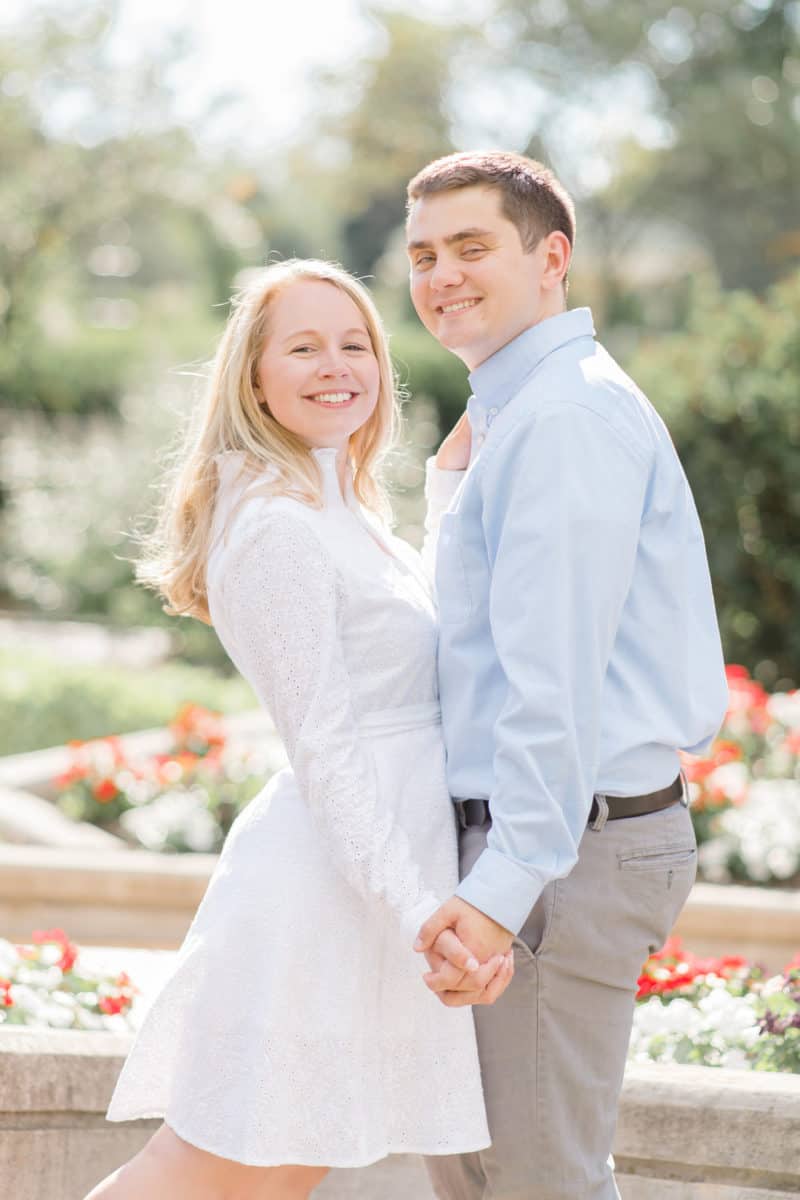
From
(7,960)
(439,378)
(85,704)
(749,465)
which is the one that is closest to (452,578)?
(7,960)

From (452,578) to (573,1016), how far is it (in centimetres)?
73

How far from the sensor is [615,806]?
240 cm

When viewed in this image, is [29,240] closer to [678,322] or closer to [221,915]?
[678,322]

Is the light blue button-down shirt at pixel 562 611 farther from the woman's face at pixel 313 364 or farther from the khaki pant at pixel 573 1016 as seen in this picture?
the woman's face at pixel 313 364

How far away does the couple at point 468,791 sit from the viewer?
7.36ft

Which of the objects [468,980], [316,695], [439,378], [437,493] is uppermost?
[439,378]

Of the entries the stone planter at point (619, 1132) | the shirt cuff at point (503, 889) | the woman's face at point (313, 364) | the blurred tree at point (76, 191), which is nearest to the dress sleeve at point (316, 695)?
the shirt cuff at point (503, 889)

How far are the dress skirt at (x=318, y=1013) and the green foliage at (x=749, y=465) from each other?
279 inches

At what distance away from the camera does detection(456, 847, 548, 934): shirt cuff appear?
221 centimetres

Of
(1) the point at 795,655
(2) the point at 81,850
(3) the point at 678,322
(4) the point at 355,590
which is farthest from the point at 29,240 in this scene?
(4) the point at 355,590

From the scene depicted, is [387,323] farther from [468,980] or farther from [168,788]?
[468,980]

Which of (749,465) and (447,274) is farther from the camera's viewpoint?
(749,465)

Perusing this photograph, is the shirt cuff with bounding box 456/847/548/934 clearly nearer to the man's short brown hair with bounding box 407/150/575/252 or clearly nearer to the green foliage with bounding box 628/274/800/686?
the man's short brown hair with bounding box 407/150/575/252

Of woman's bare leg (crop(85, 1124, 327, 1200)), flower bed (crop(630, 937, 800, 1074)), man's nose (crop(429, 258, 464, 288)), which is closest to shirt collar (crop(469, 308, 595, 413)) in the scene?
man's nose (crop(429, 258, 464, 288))
